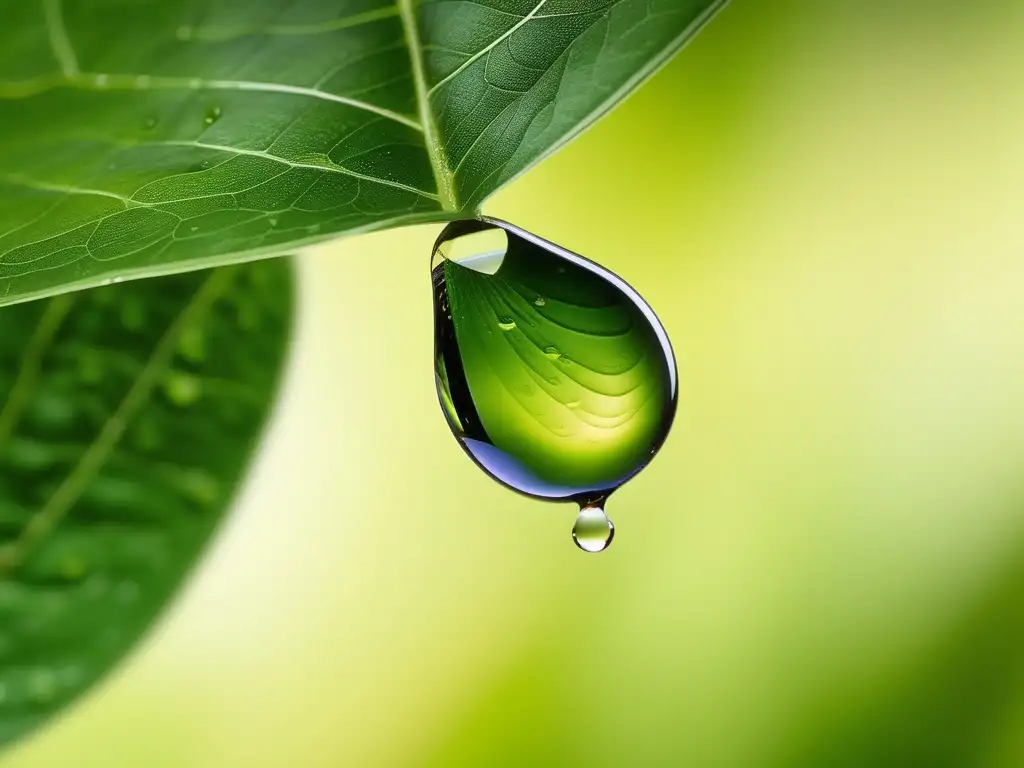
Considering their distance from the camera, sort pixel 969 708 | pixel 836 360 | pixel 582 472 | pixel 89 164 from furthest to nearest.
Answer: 1. pixel 836 360
2. pixel 969 708
3. pixel 582 472
4. pixel 89 164

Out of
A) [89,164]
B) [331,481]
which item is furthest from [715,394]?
[89,164]

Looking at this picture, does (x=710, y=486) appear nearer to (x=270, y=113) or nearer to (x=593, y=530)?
(x=593, y=530)

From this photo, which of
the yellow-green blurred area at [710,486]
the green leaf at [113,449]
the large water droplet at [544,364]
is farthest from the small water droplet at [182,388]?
the yellow-green blurred area at [710,486]

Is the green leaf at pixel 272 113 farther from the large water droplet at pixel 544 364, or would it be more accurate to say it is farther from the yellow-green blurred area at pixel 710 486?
the yellow-green blurred area at pixel 710 486

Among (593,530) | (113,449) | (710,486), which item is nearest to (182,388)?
(113,449)

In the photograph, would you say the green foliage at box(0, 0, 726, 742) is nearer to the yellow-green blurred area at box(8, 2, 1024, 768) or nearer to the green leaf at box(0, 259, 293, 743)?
the green leaf at box(0, 259, 293, 743)

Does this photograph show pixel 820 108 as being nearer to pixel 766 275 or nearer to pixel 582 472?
pixel 766 275
